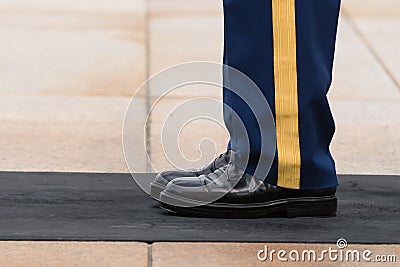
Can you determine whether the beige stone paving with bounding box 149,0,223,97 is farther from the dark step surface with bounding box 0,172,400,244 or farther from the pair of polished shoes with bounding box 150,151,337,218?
the pair of polished shoes with bounding box 150,151,337,218

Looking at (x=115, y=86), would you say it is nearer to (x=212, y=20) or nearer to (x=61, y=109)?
(x=61, y=109)

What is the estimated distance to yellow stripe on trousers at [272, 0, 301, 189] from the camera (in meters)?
3.17

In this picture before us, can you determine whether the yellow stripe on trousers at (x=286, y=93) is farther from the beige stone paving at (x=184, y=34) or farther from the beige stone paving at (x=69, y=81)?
the beige stone paving at (x=184, y=34)

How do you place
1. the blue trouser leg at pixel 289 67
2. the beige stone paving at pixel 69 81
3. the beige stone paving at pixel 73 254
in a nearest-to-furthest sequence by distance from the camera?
the beige stone paving at pixel 73 254
the blue trouser leg at pixel 289 67
the beige stone paving at pixel 69 81

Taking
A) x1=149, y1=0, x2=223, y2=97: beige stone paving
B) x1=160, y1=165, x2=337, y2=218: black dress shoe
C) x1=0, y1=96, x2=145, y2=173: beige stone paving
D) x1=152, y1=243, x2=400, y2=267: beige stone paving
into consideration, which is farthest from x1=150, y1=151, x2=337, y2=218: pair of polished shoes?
x1=149, y1=0, x2=223, y2=97: beige stone paving

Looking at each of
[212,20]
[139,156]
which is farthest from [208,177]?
[212,20]

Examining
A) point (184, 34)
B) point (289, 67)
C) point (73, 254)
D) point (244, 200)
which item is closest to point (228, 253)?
point (244, 200)

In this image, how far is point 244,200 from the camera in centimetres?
333

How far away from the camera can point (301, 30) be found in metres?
3.18

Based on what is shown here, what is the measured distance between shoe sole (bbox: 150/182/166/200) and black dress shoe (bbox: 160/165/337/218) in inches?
2.5

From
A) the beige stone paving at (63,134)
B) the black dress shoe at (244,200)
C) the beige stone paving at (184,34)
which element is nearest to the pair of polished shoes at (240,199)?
the black dress shoe at (244,200)

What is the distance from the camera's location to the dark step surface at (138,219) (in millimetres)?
3164

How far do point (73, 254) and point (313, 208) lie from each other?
815 millimetres

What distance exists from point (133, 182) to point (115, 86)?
158 centimetres
